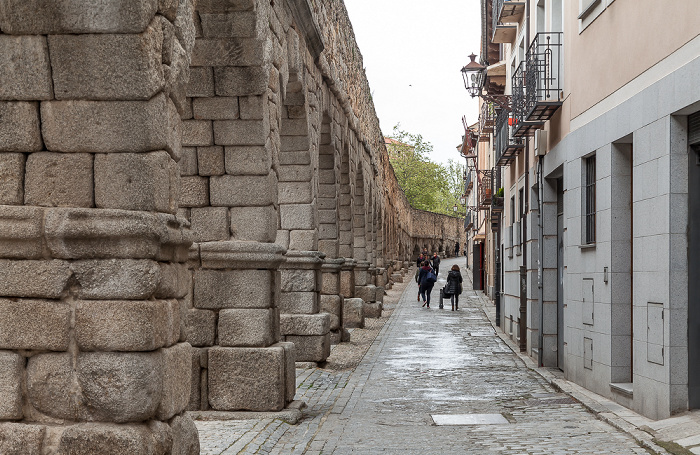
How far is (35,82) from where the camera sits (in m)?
5.08

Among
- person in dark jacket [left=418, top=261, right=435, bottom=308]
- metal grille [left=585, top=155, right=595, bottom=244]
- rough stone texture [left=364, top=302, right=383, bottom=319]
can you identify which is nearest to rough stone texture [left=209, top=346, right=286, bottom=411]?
metal grille [left=585, top=155, right=595, bottom=244]

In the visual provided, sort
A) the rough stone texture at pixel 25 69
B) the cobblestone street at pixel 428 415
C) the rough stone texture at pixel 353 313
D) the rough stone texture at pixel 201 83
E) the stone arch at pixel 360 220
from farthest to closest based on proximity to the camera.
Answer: the stone arch at pixel 360 220, the rough stone texture at pixel 353 313, the rough stone texture at pixel 201 83, the cobblestone street at pixel 428 415, the rough stone texture at pixel 25 69

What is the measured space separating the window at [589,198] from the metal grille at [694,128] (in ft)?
9.86

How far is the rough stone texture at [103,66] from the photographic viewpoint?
5.02 metres

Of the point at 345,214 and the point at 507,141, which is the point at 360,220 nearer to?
the point at 345,214

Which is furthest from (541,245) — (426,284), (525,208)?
(426,284)

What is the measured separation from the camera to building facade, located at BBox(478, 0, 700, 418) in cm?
754

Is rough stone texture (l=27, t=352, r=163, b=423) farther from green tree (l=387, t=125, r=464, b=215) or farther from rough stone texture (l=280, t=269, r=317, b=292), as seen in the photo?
green tree (l=387, t=125, r=464, b=215)

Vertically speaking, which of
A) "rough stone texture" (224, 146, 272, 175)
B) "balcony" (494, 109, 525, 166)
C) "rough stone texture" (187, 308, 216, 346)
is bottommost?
"rough stone texture" (187, 308, 216, 346)

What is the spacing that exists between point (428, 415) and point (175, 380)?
4.37 meters

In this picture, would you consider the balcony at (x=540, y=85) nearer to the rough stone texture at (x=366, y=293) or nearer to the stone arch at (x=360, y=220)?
the stone arch at (x=360, y=220)

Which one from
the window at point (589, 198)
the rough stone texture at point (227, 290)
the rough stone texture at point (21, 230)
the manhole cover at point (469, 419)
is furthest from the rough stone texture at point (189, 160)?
the window at point (589, 198)

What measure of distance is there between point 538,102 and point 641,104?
3.52 m

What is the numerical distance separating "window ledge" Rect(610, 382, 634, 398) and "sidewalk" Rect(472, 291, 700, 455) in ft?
0.44
